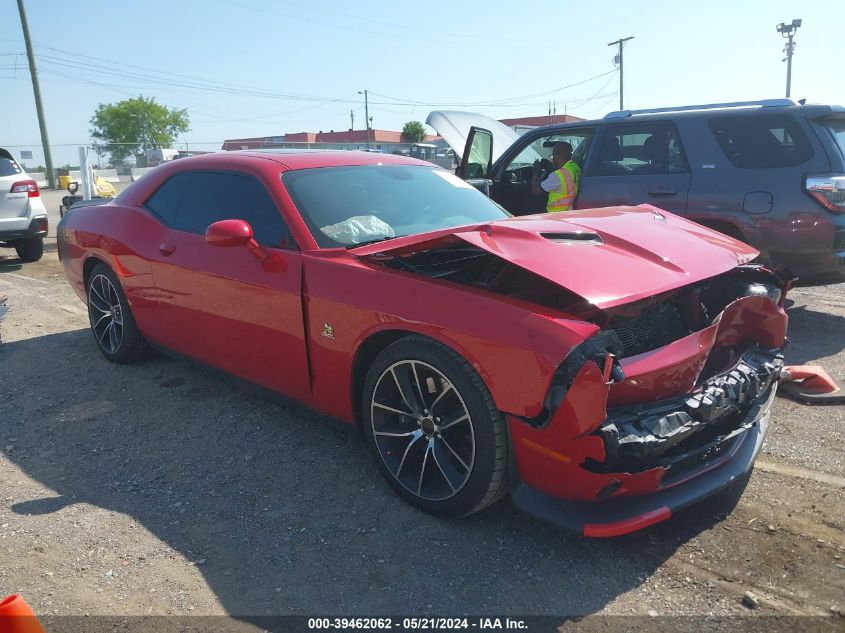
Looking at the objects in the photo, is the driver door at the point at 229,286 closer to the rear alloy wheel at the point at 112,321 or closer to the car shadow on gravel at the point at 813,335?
the rear alloy wheel at the point at 112,321

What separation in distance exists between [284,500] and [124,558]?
0.71 metres

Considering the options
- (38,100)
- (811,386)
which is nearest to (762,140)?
(811,386)

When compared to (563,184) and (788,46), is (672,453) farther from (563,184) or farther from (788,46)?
(788,46)

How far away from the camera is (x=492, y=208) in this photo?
13.9ft

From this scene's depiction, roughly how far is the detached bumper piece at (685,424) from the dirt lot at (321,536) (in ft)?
1.30

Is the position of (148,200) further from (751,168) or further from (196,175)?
(751,168)

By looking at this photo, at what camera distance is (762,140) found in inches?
208

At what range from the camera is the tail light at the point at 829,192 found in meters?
4.96

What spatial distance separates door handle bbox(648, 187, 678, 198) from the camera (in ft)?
18.6

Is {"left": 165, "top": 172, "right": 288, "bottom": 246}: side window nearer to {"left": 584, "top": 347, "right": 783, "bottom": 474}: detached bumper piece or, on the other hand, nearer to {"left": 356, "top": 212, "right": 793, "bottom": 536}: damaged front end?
{"left": 356, "top": 212, "right": 793, "bottom": 536}: damaged front end

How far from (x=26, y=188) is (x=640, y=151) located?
8533mm

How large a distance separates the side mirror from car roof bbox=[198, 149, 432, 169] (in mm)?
608

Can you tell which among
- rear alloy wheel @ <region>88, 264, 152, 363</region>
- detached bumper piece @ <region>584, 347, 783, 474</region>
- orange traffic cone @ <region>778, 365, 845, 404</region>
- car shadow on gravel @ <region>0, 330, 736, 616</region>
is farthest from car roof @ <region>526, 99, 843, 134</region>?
rear alloy wheel @ <region>88, 264, 152, 363</region>

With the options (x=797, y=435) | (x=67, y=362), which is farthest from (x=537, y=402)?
(x=67, y=362)
